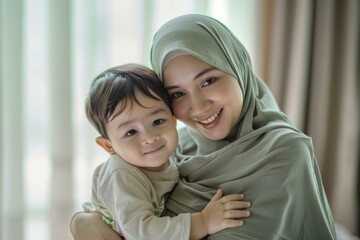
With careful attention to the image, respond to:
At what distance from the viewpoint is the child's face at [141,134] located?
132 cm

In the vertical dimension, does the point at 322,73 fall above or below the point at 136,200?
above

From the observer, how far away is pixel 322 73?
285 cm

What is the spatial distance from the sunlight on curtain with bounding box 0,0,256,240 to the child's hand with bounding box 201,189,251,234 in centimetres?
137

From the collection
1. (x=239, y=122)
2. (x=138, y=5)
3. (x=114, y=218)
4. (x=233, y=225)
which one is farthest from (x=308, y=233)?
(x=138, y=5)

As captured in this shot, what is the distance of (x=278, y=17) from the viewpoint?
2783 mm

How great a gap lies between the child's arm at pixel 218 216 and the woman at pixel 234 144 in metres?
0.03

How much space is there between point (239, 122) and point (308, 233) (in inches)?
16.4

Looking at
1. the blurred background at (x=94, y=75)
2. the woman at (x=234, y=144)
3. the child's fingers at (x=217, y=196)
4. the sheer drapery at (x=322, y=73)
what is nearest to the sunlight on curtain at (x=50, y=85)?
the blurred background at (x=94, y=75)

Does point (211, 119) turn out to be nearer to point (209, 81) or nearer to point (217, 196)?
point (209, 81)

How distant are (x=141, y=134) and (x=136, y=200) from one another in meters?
0.20

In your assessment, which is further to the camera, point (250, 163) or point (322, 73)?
point (322, 73)

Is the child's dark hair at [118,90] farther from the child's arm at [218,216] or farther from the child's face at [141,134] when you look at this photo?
the child's arm at [218,216]

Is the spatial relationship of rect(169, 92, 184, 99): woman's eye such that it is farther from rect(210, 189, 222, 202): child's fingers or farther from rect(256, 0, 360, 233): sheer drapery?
rect(256, 0, 360, 233): sheer drapery

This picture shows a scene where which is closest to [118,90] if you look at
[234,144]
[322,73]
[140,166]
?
[140,166]
